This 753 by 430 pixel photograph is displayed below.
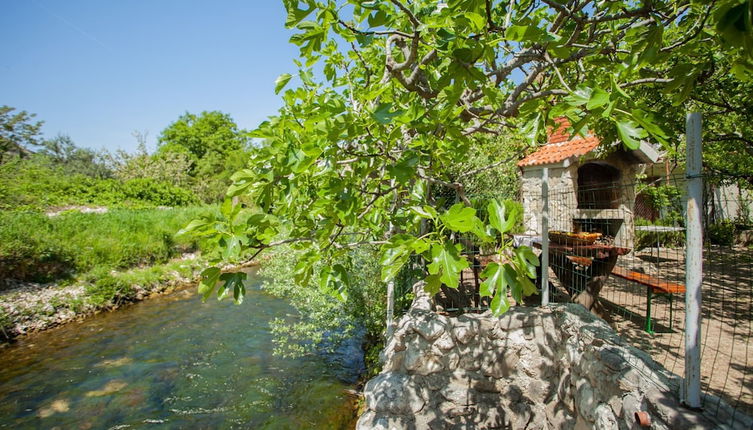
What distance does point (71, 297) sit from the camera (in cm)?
821

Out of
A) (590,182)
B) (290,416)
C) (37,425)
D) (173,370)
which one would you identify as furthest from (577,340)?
(590,182)

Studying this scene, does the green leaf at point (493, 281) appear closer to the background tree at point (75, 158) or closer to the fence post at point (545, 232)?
the fence post at point (545, 232)

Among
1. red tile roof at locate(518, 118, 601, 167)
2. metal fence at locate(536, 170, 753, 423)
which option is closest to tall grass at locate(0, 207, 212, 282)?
metal fence at locate(536, 170, 753, 423)

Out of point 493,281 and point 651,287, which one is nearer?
point 493,281

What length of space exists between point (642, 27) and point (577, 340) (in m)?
2.32

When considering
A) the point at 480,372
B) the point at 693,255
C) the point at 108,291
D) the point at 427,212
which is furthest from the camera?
the point at 108,291

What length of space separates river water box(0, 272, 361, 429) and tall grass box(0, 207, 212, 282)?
2.21 metres

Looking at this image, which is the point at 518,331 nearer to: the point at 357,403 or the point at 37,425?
the point at 357,403

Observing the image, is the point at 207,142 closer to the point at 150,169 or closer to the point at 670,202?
the point at 150,169

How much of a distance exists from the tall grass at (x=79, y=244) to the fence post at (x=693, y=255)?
7.25 meters

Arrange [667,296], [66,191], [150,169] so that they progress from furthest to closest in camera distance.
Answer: [150,169], [66,191], [667,296]

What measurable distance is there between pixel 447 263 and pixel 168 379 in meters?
6.22

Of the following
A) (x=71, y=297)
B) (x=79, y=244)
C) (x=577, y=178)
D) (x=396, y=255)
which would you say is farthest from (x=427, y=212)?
(x=79, y=244)

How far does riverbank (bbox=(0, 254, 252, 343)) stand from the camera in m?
7.23
